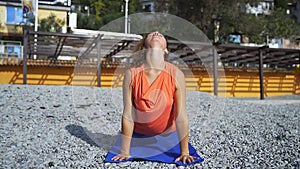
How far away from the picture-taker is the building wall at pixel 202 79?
1327 cm

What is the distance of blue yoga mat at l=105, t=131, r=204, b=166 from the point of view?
3.32 meters

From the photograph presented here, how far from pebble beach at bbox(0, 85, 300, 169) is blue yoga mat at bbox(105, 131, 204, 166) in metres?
0.08

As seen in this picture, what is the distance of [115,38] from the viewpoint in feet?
36.3

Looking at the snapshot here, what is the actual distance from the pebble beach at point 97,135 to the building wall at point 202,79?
147 inches

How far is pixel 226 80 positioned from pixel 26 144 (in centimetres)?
1322

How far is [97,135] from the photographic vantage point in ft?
15.1

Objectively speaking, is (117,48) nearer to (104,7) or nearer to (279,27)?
(104,7)

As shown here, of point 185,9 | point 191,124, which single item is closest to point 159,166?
point 191,124

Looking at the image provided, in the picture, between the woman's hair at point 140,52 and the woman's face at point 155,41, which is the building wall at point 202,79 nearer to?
the woman's hair at point 140,52

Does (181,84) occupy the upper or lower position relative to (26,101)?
upper

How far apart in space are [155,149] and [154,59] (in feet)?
3.11

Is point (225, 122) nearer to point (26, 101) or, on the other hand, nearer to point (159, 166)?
point (159, 166)

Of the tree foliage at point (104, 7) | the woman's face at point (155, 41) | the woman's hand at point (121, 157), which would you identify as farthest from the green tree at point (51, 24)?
the woman's hand at point (121, 157)

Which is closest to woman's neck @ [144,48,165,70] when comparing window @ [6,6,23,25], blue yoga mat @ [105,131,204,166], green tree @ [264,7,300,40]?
blue yoga mat @ [105,131,204,166]
